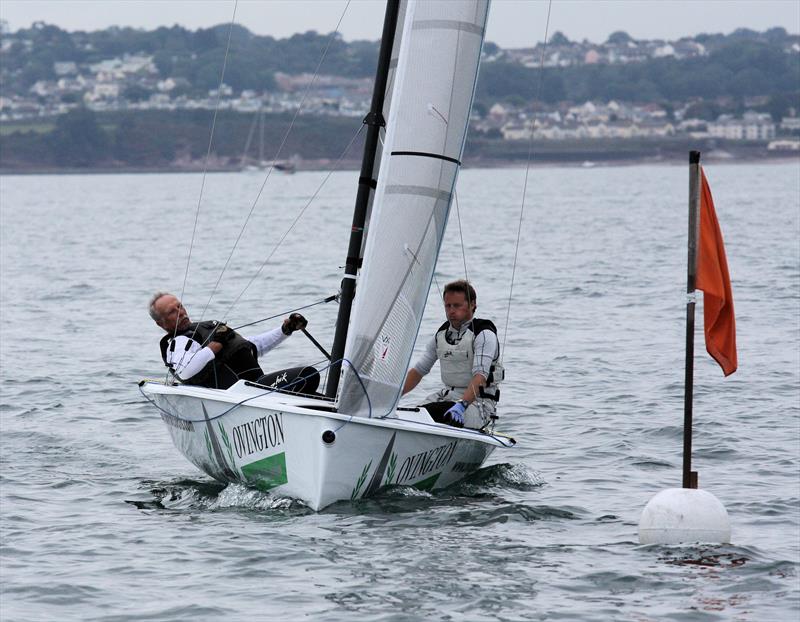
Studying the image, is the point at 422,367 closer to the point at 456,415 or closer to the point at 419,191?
the point at 456,415

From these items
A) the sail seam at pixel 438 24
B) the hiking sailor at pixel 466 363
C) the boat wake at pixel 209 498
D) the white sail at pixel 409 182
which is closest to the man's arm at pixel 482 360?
the hiking sailor at pixel 466 363

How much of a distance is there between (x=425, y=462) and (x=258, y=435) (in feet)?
3.88

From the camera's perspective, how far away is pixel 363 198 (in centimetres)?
1059

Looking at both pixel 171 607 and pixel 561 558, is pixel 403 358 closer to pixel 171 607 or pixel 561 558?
pixel 561 558

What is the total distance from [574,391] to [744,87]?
18892 centimetres

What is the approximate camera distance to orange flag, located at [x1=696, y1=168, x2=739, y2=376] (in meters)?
9.48

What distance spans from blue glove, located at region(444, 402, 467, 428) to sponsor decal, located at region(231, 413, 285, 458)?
1432mm

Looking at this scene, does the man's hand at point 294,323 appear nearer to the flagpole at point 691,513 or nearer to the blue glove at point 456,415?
the blue glove at point 456,415

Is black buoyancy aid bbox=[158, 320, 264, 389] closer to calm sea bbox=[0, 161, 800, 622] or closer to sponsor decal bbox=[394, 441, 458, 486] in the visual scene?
calm sea bbox=[0, 161, 800, 622]

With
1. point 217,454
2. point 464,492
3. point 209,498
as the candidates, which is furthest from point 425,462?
point 209,498

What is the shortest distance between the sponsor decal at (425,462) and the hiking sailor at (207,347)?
1.31 meters

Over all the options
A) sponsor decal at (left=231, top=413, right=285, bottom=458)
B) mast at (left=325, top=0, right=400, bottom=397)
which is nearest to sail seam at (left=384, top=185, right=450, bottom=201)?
mast at (left=325, top=0, right=400, bottom=397)

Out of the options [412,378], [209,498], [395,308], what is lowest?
[209,498]

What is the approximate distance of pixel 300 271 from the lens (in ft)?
122
